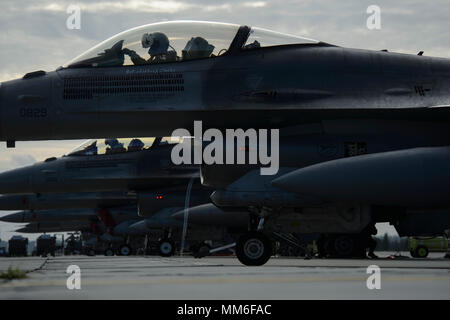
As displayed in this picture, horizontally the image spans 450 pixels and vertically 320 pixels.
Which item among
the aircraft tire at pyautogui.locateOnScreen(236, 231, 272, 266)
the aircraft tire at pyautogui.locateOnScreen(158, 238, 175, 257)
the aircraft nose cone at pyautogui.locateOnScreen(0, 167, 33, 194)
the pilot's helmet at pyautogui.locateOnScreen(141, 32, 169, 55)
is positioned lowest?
the aircraft tire at pyautogui.locateOnScreen(236, 231, 272, 266)

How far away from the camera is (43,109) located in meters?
11.5

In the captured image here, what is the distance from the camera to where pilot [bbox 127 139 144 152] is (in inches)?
808

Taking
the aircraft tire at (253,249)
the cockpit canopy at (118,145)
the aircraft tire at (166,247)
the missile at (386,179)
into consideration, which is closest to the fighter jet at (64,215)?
the aircraft tire at (166,247)

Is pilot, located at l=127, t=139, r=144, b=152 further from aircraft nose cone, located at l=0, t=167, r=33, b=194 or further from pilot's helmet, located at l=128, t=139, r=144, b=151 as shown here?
aircraft nose cone, located at l=0, t=167, r=33, b=194

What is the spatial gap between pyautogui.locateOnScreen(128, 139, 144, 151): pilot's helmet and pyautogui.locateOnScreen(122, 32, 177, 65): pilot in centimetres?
852

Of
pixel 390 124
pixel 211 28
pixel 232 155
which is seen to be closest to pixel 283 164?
pixel 232 155

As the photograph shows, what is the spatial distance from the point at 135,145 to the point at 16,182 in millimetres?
3995

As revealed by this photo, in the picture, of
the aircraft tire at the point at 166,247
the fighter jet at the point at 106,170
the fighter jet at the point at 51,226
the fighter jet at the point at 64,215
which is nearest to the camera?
the fighter jet at the point at 106,170

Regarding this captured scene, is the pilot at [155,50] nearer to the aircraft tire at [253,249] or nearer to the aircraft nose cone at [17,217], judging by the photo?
the aircraft tire at [253,249]

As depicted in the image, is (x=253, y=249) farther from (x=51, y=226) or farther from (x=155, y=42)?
(x=51, y=226)

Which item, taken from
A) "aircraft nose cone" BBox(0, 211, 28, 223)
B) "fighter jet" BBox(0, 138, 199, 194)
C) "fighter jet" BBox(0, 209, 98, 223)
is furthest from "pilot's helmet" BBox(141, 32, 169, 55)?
"aircraft nose cone" BBox(0, 211, 28, 223)

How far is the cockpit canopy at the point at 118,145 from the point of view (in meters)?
20.2

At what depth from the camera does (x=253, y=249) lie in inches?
435

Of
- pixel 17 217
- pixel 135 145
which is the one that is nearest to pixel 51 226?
pixel 17 217
